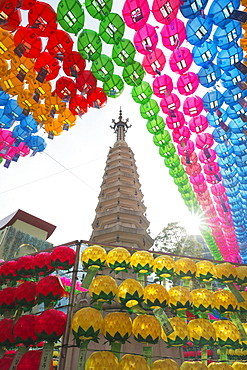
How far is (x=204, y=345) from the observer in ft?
15.5

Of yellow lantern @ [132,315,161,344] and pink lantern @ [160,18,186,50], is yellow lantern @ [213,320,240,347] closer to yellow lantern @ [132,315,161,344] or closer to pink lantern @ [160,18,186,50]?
yellow lantern @ [132,315,161,344]

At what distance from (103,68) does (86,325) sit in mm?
6172

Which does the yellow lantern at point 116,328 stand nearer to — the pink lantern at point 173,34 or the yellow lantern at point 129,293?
the yellow lantern at point 129,293

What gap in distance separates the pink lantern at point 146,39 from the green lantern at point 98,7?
930 millimetres

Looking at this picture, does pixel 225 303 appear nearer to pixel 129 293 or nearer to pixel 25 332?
pixel 129 293

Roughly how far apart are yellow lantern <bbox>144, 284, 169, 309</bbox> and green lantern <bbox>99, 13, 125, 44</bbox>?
5.91 meters

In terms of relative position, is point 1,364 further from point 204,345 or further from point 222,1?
point 222,1

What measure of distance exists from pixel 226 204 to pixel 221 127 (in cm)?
565

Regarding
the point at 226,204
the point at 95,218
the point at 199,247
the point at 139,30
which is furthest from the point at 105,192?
the point at 199,247

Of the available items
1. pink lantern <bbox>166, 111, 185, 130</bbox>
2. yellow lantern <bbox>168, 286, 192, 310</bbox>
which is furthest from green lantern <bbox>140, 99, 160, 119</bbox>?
yellow lantern <bbox>168, 286, 192, 310</bbox>

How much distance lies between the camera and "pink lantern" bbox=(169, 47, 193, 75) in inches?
263

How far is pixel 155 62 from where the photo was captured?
22.8ft

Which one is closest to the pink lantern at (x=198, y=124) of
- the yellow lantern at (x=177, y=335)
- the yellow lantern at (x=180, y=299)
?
the yellow lantern at (x=180, y=299)

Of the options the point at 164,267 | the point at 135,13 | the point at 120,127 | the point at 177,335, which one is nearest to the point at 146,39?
the point at 135,13
